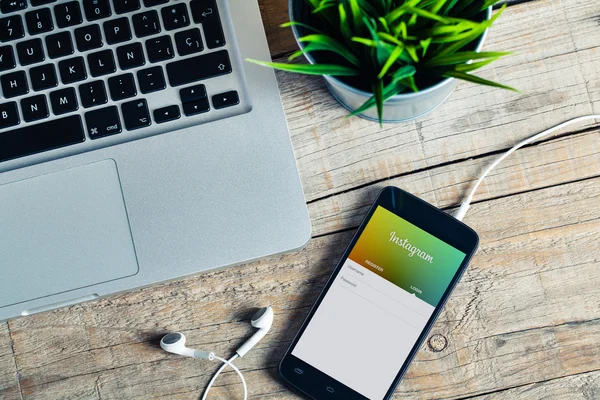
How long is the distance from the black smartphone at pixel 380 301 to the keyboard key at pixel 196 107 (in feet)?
0.60

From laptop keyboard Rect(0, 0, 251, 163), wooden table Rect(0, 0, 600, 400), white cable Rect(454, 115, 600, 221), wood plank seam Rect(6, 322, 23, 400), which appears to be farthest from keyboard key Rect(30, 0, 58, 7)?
white cable Rect(454, 115, 600, 221)

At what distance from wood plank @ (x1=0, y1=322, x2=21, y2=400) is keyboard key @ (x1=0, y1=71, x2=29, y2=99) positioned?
231 millimetres

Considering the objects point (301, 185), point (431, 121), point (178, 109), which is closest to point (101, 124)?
point (178, 109)

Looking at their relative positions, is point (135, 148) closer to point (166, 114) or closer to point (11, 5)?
point (166, 114)

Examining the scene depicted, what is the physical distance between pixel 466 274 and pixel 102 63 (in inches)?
15.6

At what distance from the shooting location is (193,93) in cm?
53

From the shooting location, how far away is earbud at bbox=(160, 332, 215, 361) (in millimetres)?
563

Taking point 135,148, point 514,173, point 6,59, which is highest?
Result: point 6,59

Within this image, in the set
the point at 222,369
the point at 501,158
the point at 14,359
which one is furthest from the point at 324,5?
the point at 14,359

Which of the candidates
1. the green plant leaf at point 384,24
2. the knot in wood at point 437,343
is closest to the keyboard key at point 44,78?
the green plant leaf at point 384,24

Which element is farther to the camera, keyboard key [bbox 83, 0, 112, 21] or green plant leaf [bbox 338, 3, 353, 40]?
keyboard key [bbox 83, 0, 112, 21]

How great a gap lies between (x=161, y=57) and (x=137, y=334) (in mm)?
270

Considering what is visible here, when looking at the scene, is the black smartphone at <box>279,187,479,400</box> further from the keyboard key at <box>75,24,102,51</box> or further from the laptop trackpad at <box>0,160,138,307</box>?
the keyboard key at <box>75,24,102,51</box>

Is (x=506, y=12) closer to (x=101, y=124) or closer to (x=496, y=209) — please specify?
(x=496, y=209)
